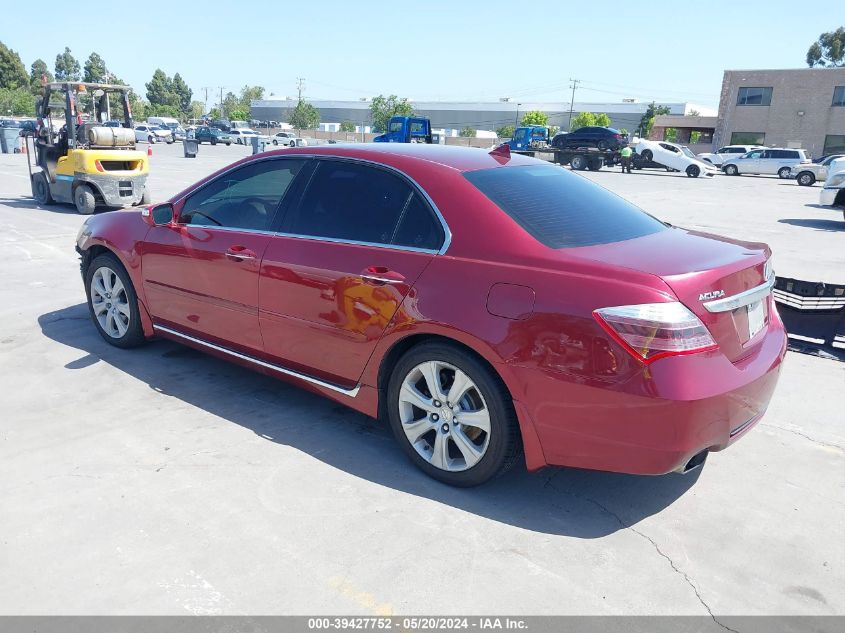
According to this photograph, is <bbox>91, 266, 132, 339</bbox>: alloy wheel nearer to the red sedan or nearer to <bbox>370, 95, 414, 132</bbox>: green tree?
the red sedan

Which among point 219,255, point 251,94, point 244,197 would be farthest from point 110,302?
point 251,94

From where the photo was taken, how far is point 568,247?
333cm

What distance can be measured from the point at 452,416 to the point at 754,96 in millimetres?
66280

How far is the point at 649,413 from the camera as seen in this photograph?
2906mm

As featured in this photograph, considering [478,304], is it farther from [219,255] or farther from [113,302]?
[113,302]

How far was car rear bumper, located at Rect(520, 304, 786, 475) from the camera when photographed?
289cm

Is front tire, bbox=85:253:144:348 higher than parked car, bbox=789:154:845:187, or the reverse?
front tire, bbox=85:253:144:348

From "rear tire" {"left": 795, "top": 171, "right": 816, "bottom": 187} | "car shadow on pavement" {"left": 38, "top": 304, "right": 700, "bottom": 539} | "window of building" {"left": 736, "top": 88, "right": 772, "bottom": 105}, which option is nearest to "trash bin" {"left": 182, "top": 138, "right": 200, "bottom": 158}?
A: "rear tire" {"left": 795, "top": 171, "right": 816, "bottom": 187}

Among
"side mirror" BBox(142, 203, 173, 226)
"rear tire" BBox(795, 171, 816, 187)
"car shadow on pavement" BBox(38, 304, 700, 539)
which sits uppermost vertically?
"side mirror" BBox(142, 203, 173, 226)

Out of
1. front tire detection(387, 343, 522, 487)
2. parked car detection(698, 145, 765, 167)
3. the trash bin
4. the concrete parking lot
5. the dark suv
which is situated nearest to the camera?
the concrete parking lot

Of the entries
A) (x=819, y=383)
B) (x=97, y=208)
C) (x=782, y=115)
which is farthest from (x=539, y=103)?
(x=819, y=383)

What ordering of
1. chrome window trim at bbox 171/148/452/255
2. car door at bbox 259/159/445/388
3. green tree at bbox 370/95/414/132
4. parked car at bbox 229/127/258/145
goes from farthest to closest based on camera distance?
1. green tree at bbox 370/95/414/132
2. parked car at bbox 229/127/258/145
3. car door at bbox 259/159/445/388
4. chrome window trim at bbox 171/148/452/255

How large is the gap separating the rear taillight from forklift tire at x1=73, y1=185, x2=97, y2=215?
491 inches

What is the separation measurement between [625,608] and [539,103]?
11733 centimetres
